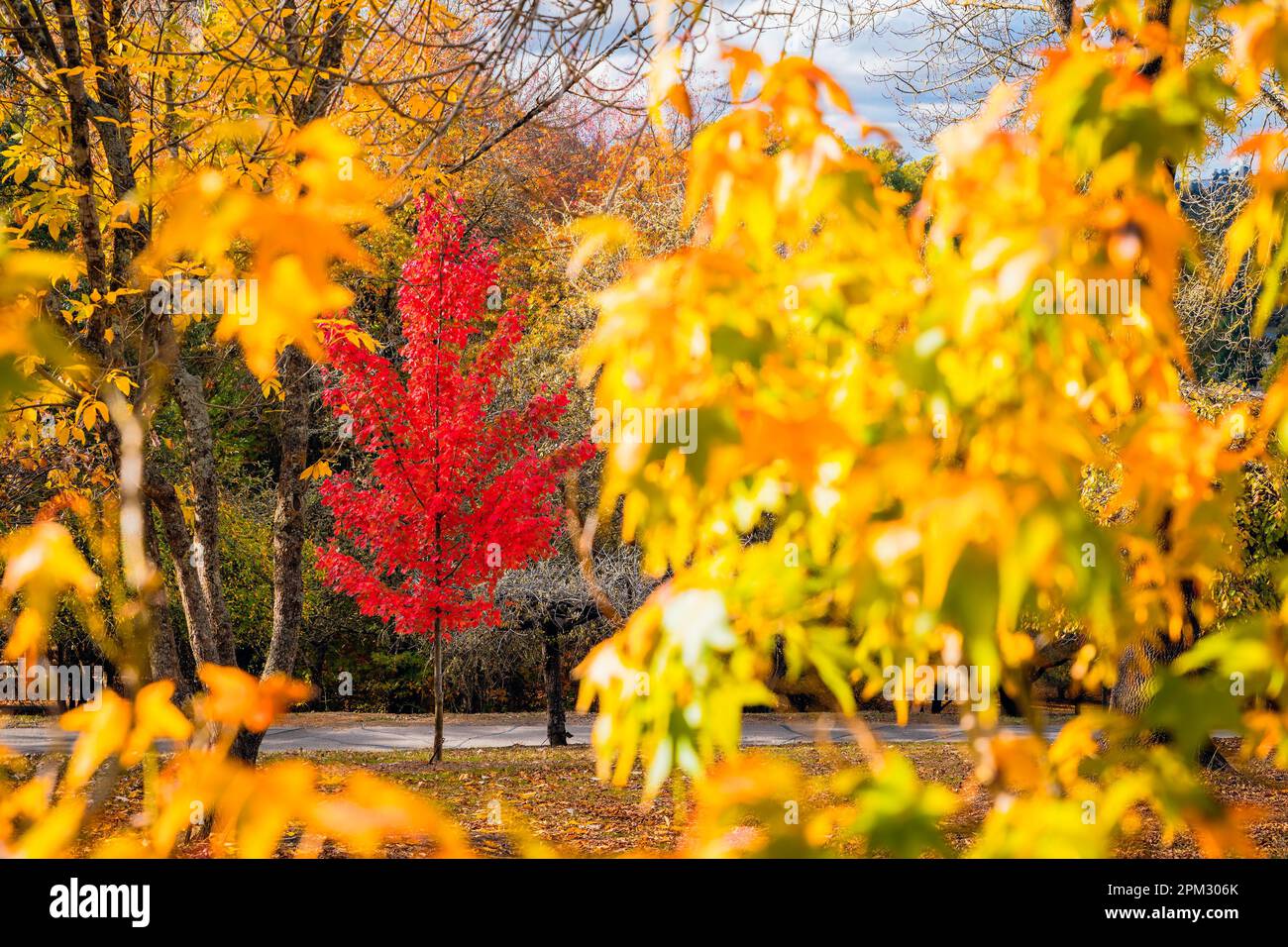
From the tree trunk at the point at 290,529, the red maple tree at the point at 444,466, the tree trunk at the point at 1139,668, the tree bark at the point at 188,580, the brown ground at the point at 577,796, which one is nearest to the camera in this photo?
the tree bark at the point at 188,580

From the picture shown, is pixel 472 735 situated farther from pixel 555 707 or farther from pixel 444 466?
pixel 444 466

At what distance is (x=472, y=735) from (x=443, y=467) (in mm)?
4839

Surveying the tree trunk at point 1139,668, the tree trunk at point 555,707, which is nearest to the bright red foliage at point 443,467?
the tree trunk at point 555,707

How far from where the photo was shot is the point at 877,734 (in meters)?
12.1

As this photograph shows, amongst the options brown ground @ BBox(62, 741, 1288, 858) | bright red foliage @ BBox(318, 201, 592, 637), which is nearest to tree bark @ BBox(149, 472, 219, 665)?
brown ground @ BBox(62, 741, 1288, 858)

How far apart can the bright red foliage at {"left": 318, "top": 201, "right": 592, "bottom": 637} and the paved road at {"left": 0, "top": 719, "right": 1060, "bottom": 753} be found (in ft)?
10.1

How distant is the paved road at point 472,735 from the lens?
11406 mm

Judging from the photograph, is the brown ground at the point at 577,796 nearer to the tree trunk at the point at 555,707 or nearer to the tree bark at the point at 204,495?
the tree trunk at the point at 555,707

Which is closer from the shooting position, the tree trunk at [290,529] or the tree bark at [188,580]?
the tree bark at [188,580]

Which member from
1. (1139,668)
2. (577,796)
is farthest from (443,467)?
(1139,668)

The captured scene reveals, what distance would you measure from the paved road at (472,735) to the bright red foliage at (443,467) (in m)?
3.08

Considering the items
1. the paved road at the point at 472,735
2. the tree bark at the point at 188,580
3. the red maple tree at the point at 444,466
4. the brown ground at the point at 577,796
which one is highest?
the red maple tree at the point at 444,466

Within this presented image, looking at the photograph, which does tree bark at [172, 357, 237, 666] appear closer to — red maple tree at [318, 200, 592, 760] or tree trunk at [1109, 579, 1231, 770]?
red maple tree at [318, 200, 592, 760]
